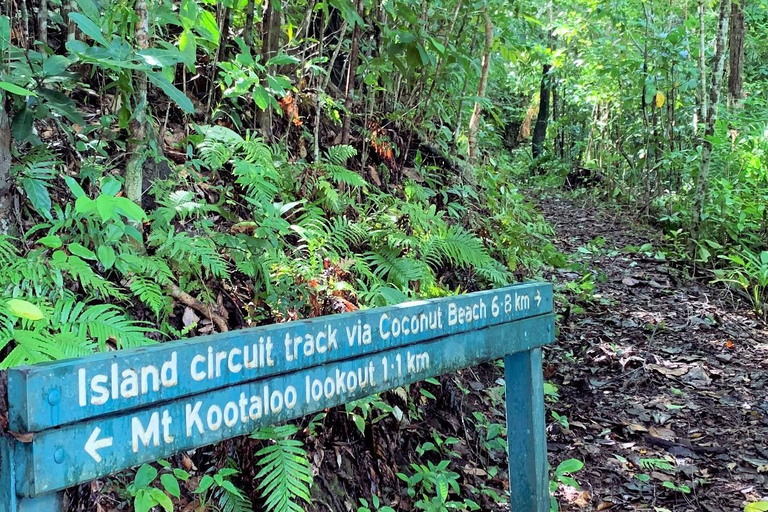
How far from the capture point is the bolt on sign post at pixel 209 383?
1.21 metres


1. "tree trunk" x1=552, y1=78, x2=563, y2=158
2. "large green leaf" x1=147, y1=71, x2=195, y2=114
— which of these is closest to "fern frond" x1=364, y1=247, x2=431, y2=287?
"large green leaf" x1=147, y1=71, x2=195, y2=114

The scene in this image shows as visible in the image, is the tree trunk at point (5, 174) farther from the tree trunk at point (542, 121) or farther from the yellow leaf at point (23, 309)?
the tree trunk at point (542, 121)

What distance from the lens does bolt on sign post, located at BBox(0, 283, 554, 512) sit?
3.95 ft

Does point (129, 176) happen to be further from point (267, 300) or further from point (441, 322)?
point (441, 322)

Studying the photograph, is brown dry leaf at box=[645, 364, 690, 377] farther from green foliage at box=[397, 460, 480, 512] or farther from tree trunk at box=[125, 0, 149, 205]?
tree trunk at box=[125, 0, 149, 205]

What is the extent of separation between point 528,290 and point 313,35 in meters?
3.79

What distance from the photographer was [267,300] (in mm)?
3053

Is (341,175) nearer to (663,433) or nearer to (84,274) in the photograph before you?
(84,274)

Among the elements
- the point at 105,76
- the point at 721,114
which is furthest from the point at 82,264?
the point at 721,114

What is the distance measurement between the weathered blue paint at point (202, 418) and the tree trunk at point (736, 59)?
8901 millimetres

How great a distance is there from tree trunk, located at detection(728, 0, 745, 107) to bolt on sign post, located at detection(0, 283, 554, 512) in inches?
344

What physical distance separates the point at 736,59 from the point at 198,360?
10034 mm

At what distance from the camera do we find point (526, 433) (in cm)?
244

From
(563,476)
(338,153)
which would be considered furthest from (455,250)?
(563,476)
